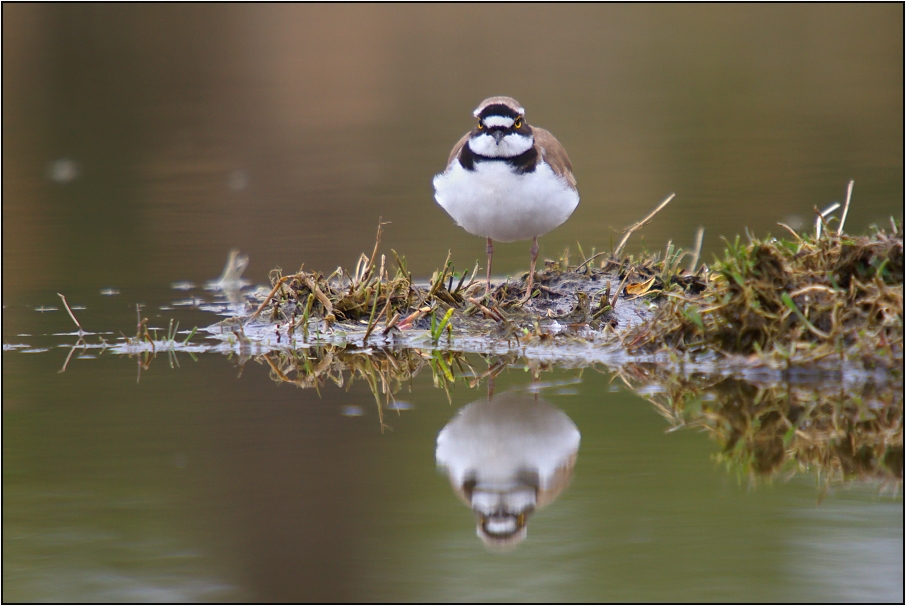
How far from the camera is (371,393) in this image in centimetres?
551

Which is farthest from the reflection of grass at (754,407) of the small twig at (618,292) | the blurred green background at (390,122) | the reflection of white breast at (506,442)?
the blurred green background at (390,122)

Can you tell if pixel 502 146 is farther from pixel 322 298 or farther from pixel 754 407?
pixel 754 407

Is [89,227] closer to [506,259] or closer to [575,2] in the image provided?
[506,259]

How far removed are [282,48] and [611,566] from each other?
1080 inches

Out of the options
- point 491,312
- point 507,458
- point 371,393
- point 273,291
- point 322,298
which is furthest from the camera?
point 273,291

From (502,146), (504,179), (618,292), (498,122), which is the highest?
(498,122)

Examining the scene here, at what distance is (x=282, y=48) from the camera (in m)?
29.7

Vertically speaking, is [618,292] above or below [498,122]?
below

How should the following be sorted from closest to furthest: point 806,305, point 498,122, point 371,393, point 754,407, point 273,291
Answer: point 754,407
point 806,305
point 371,393
point 498,122
point 273,291

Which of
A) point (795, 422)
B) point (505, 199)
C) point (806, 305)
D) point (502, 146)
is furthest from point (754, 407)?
point (502, 146)

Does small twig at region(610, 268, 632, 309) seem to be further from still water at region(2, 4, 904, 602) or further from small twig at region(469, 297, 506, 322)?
still water at region(2, 4, 904, 602)

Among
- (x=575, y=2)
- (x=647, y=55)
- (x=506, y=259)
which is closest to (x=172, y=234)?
(x=506, y=259)

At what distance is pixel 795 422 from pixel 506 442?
1.13m

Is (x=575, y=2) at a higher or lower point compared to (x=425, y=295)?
higher
